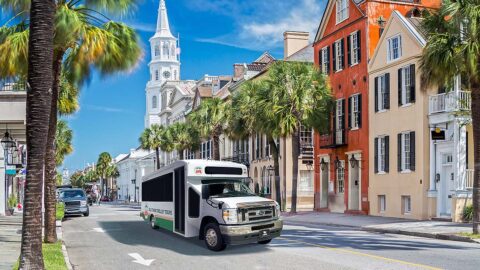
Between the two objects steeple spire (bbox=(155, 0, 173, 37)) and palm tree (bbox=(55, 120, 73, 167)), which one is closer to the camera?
palm tree (bbox=(55, 120, 73, 167))

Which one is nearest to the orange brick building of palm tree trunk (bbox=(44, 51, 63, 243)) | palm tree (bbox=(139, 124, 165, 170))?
palm tree trunk (bbox=(44, 51, 63, 243))

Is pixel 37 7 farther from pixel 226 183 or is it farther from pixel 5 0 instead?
pixel 226 183

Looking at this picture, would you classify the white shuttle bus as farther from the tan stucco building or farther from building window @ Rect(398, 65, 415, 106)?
building window @ Rect(398, 65, 415, 106)

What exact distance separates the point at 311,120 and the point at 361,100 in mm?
3260

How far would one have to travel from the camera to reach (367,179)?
113 ft

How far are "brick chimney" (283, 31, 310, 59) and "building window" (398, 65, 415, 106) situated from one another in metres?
24.0

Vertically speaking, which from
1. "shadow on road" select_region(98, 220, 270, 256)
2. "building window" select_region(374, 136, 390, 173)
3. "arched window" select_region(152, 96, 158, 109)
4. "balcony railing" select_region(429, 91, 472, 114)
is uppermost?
"arched window" select_region(152, 96, 158, 109)

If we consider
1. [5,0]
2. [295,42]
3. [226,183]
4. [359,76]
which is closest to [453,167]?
[359,76]

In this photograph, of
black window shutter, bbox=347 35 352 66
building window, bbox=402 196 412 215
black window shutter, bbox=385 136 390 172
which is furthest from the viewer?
black window shutter, bbox=347 35 352 66

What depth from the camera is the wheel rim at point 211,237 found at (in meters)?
15.5

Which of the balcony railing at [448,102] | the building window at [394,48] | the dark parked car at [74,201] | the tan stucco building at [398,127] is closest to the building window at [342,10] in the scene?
the tan stucco building at [398,127]

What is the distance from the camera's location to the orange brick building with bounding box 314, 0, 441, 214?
3481 centimetres

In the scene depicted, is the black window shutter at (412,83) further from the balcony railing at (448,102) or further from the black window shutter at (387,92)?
the black window shutter at (387,92)

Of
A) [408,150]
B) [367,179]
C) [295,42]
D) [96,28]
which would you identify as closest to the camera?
[96,28]
